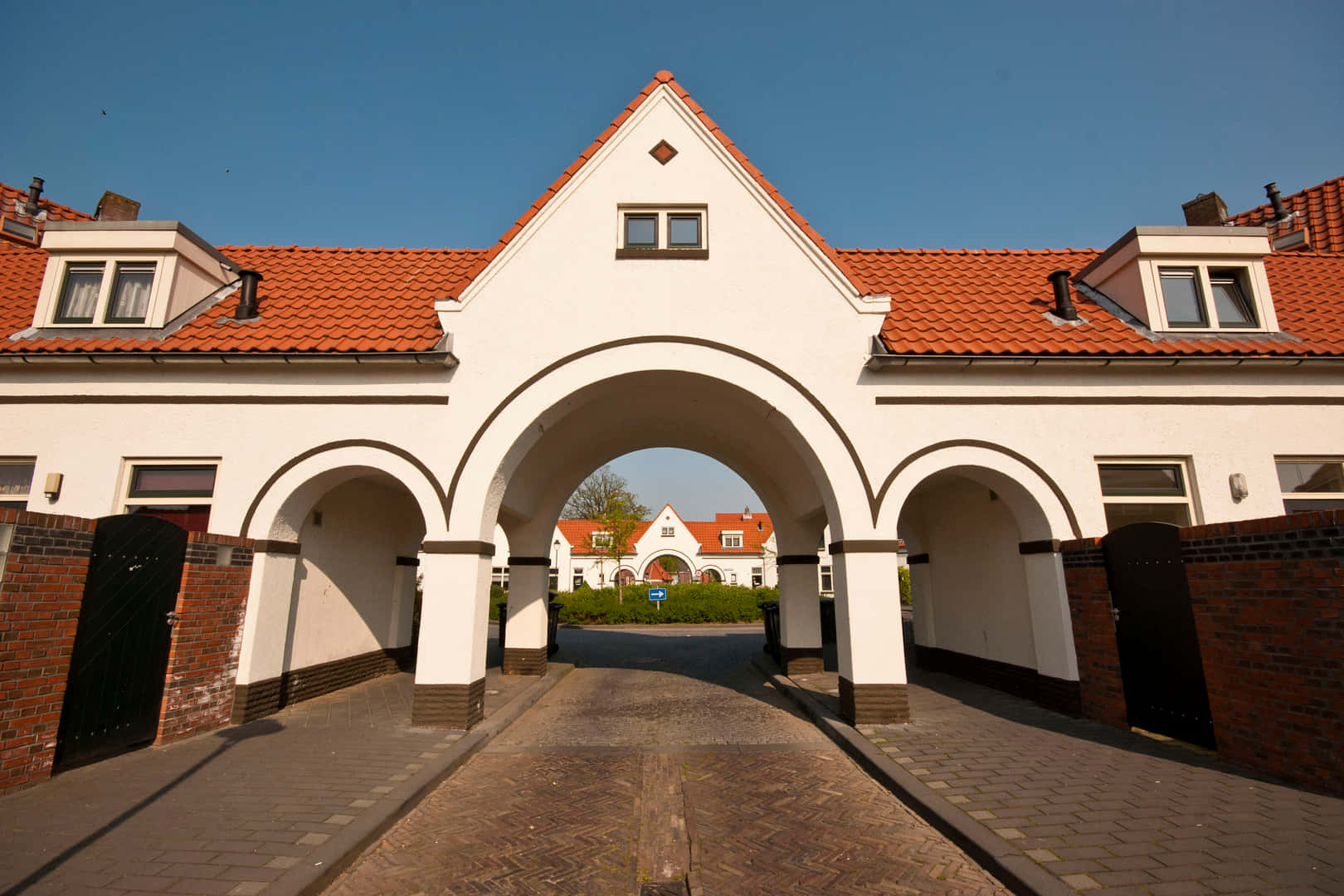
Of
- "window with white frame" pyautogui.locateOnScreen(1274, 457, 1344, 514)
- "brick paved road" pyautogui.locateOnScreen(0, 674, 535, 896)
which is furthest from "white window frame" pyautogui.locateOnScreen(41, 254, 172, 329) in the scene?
"window with white frame" pyautogui.locateOnScreen(1274, 457, 1344, 514)

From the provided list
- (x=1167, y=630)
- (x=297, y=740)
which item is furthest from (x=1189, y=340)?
(x=297, y=740)

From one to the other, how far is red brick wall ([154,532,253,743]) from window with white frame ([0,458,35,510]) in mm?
3351

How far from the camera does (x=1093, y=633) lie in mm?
7754

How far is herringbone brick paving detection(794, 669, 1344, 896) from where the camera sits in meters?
3.86

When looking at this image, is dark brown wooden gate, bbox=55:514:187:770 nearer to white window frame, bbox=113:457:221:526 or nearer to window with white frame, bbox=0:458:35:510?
white window frame, bbox=113:457:221:526

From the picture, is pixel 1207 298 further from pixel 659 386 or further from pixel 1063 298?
pixel 659 386

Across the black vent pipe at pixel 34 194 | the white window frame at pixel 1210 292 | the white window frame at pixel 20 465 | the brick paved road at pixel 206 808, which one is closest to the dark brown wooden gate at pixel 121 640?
the brick paved road at pixel 206 808

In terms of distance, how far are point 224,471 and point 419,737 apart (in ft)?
15.0

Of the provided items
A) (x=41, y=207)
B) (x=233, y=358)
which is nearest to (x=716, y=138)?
(x=233, y=358)

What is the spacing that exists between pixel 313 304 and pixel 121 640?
228 inches

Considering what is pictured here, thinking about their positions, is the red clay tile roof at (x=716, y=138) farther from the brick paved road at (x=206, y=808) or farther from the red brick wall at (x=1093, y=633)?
the brick paved road at (x=206, y=808)

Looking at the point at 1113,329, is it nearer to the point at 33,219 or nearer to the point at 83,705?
the point at 83,705

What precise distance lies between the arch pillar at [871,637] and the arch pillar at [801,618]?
4.17 m

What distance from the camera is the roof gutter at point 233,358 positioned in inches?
334
